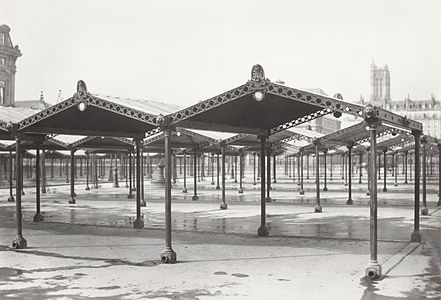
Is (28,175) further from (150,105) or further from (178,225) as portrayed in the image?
(150,105)

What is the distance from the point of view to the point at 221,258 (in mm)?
10109

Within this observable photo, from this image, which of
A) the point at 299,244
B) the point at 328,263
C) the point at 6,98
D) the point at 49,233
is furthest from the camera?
the point at 6,98

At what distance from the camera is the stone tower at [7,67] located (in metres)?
55.6

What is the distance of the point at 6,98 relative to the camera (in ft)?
185

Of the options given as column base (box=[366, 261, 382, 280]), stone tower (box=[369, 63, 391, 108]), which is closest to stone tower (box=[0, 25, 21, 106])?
column base (box=[366, 261, 382, 280])

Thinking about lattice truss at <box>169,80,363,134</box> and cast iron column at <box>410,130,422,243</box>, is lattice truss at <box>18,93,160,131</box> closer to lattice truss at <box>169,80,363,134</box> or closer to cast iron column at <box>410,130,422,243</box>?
lattice truss at <box>169,80,363,134</box>

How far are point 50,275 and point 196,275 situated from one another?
2.37 metres

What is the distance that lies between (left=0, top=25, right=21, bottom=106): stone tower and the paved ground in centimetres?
4159

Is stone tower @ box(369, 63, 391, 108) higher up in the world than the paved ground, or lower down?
higher up

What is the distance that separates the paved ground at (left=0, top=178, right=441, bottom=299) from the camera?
766cm

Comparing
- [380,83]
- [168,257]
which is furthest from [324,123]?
[168,257]

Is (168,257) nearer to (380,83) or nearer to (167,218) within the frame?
(167,218)

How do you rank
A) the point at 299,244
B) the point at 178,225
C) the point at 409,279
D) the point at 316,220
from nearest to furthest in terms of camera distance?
the point at 409,279, the point at 299,244, the point at 178,225, the point at 316,220

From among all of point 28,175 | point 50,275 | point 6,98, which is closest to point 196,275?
point 50,275
